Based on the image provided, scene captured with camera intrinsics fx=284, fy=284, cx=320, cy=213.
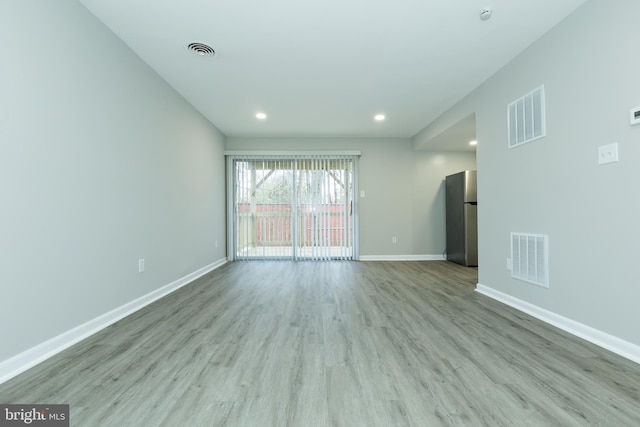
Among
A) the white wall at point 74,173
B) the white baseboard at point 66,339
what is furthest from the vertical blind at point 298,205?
the white baseboard at point 66,339

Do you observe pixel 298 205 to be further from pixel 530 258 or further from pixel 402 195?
pixel 530 258

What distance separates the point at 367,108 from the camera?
3.95 metres

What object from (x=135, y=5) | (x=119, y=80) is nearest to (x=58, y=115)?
(x=119, y=80)

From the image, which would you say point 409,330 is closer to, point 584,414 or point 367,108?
point 584,414

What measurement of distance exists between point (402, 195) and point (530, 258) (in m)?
3.09

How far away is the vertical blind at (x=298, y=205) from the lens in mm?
5406

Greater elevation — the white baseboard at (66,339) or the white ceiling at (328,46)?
the white ceiling at (328,46)

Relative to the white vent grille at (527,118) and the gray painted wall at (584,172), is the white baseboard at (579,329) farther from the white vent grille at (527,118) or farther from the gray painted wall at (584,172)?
the white vent grille at (527,118)

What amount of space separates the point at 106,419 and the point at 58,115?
179 cm

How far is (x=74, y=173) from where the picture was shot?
1.93m

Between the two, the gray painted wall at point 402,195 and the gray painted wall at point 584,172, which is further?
the gray painted wall at point 402,195

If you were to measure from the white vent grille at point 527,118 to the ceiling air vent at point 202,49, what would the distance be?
111 inches

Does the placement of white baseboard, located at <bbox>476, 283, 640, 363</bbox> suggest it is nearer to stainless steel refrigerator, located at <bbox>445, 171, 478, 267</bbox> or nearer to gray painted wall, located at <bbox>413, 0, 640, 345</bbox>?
gray painted wall, located at <bbox>413, 0, 640, 345</bbox>

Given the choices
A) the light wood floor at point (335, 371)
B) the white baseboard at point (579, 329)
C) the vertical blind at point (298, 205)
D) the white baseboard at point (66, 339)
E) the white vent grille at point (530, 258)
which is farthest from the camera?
the vertical blind at point (298, 205)
